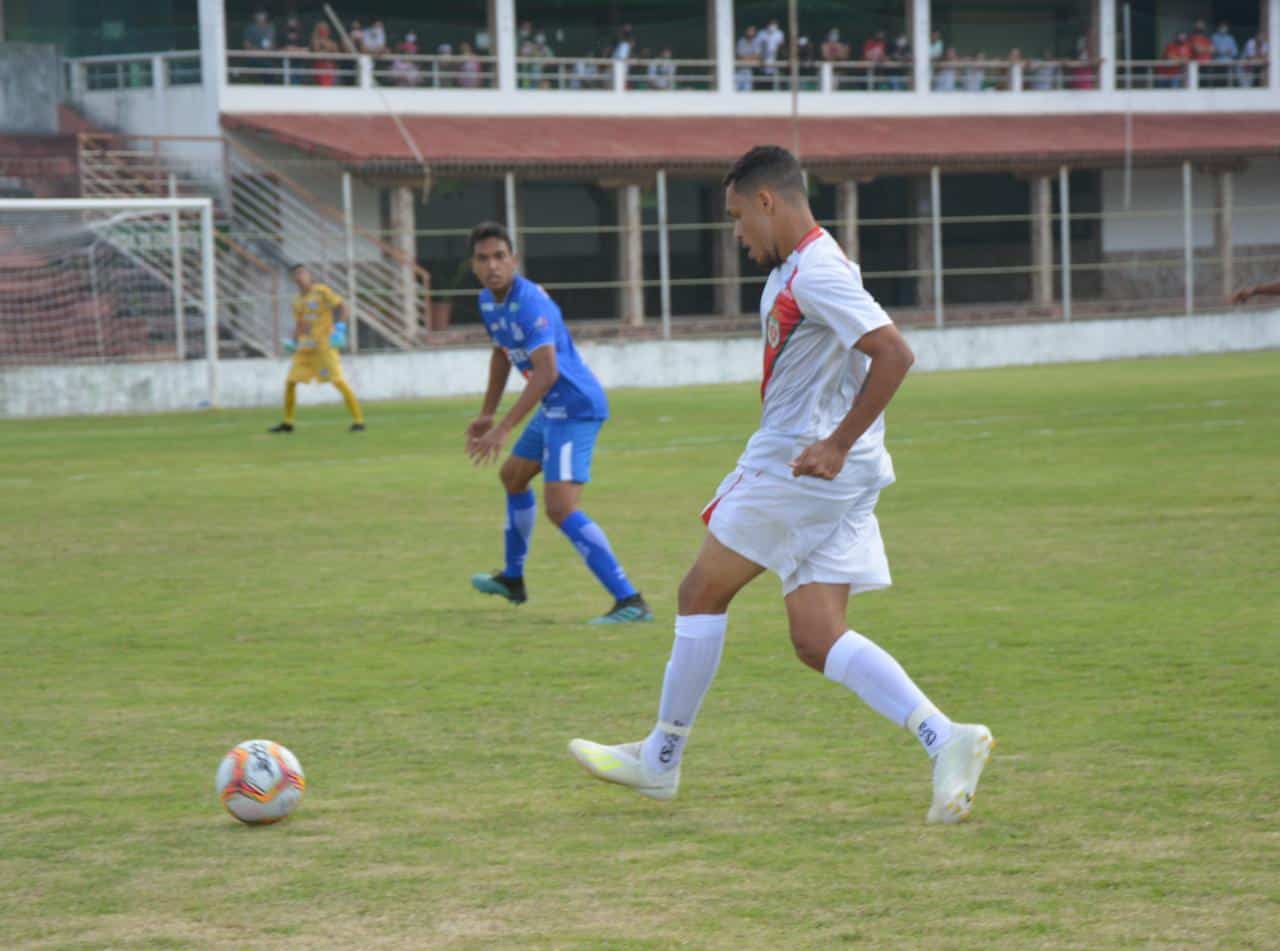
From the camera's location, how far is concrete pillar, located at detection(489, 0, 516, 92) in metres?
40.0

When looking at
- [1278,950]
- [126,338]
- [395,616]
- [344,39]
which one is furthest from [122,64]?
[1278,950]

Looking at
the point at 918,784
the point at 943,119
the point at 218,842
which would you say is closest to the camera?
the point at 218,842

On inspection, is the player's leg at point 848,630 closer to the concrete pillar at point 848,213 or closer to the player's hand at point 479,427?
the player's hand at point 479,427

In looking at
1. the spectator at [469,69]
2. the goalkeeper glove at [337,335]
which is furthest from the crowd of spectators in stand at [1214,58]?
the goalkeeper glove at [337,335]

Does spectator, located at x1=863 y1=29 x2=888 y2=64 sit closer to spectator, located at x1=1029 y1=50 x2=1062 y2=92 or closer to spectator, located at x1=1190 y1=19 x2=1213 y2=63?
spectator, located at x1=1029 y1=50 x2=1062 y2=92

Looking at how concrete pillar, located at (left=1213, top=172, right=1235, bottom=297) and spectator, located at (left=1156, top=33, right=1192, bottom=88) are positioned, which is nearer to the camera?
concrete pillar, located at (left=1213, top=172, right=1235, bottom=297)

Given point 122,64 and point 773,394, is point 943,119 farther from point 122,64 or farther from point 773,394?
point 773,394

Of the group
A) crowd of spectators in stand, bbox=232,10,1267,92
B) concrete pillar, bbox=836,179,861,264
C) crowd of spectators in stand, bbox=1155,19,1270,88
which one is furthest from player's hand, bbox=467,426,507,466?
crowd of spectators in stand, bbox=1155,19,1270,88

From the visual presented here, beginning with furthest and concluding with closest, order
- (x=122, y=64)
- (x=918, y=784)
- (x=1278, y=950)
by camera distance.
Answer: (x=122, y=64)
(x=918, y=784)
(x=1278, y=950)

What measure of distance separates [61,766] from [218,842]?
1.24 m

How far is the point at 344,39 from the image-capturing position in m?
37.4

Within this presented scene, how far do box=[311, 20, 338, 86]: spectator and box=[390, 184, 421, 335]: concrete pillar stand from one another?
3023 mm

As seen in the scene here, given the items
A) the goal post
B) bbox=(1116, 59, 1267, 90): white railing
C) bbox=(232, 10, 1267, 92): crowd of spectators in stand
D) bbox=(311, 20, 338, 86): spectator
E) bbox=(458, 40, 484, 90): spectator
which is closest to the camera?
the goal post

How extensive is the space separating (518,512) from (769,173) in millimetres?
4628
